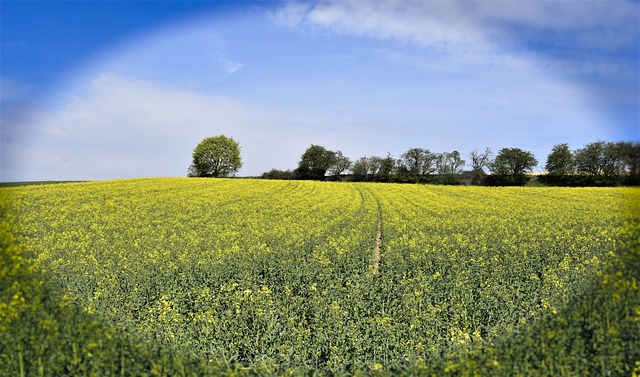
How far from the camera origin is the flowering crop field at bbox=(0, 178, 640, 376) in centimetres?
503

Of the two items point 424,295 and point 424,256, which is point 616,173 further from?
point 424,256

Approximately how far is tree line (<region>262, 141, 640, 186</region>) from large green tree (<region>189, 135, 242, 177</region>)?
1101 centimetres

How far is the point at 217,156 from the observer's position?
80.0 ft

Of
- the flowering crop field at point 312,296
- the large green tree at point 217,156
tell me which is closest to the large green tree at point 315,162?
the large green tree at point 217,156

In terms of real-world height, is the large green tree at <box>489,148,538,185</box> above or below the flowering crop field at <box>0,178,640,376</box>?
above

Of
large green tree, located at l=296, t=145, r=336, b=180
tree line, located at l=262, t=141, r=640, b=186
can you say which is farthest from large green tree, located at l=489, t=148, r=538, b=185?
large green tree, located at l=296, t=145, r=336, b=180

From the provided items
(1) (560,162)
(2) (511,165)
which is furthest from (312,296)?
(2) (511,165)

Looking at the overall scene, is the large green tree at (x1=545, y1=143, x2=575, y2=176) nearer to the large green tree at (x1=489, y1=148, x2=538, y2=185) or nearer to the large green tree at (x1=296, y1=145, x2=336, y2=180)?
the large green tree at (x1=489, y1=148, x2=538, y2=185)

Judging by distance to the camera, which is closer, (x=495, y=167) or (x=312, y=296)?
(x=312, y=296)

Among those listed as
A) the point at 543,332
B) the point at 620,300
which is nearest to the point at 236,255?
the point at 543,332

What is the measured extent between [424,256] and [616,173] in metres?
6.50

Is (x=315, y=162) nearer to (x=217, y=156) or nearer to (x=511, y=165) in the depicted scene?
(x=217, y=156)

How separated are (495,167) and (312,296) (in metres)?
17.0

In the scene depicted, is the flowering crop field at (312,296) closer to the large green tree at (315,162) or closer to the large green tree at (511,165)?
the large green tree at (511,165)
